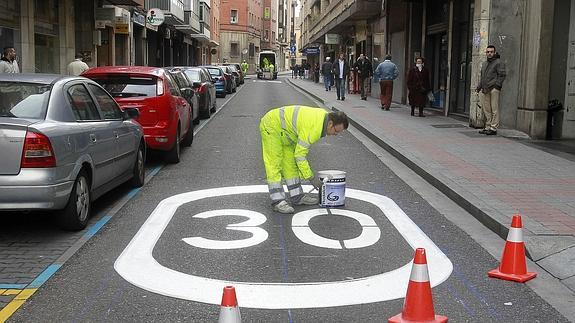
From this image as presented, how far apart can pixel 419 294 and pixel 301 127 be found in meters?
3.30

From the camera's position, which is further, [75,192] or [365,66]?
[365,66]

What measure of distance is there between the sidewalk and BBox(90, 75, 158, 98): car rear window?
14.6ft

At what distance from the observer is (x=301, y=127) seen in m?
7.07

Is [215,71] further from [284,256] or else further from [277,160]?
[284,256]

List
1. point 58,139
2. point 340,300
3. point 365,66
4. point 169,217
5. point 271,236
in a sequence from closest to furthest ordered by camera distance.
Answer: point 340,300
point 58,139
point 271,236
point 169,217
point 365,66

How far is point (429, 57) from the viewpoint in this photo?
73.8ft

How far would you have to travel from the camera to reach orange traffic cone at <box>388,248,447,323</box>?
405 cm

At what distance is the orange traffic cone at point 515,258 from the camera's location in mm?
5238

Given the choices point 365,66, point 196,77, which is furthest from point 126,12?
point 365,66

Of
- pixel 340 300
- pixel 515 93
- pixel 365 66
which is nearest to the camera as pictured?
pixel 340 300

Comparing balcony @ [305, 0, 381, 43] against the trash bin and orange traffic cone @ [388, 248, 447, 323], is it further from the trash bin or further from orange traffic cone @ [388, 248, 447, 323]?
orange traffic cone @ [388, 248, 447, 323]

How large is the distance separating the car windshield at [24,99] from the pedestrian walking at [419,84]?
46.9ft

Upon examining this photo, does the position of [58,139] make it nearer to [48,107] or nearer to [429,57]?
[48,107]

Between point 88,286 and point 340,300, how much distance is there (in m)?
1.92
